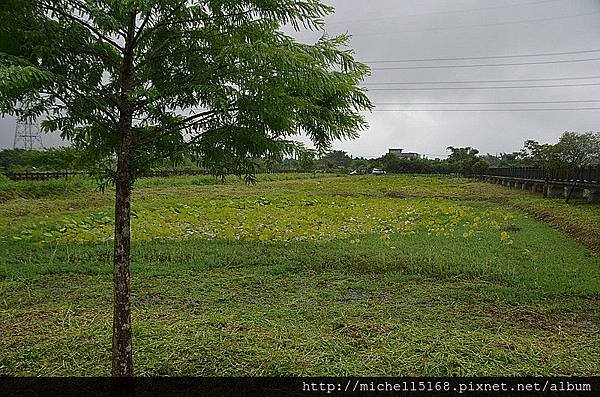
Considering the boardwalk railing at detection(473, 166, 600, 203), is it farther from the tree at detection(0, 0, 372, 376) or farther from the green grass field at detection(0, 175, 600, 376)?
the tree at detection(0, 0, 372, 376)

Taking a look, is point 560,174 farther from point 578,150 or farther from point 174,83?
point 174,83

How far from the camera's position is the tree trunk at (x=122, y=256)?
289 centimetres

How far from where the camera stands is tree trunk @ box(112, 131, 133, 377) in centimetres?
289

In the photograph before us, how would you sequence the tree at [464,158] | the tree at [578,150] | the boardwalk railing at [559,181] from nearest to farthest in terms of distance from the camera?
the boardwalk railing at [559,181]
the tree at [578,150]
the tree at [464,158]

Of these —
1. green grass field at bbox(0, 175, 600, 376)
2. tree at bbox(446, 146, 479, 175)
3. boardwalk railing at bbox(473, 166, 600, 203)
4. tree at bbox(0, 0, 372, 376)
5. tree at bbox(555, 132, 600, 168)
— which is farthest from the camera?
tree at bbox(446, 146, 479, 175)

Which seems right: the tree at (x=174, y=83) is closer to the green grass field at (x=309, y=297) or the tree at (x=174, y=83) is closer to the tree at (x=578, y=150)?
the green grass field at (x=309, y=297)

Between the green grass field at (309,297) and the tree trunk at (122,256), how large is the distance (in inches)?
27.8

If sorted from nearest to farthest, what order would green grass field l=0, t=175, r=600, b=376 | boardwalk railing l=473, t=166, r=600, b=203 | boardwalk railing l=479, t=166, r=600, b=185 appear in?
green grass field l=0, t=175, r=600, b=376, boardwalk railing l=479, t=166, r=600, b=185, boardwalk railing l=473, t=166, r=600, b=203

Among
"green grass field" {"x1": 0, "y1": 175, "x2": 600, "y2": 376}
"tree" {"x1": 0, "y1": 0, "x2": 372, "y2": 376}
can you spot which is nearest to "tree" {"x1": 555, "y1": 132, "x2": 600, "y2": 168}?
"green grass field" {"x1": 0, "y1": 175, "x2": 600, "y2": 376}

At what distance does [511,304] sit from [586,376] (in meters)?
2.17

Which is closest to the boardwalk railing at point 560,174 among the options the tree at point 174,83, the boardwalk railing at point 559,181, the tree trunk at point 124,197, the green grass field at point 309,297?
the boardwalk railing at point 559,181

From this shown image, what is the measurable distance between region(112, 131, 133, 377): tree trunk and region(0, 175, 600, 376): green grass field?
705 millimetres

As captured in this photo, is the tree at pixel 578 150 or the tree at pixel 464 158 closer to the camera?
the tree at pixel 578 150

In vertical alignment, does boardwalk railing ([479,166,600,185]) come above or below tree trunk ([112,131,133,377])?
above
